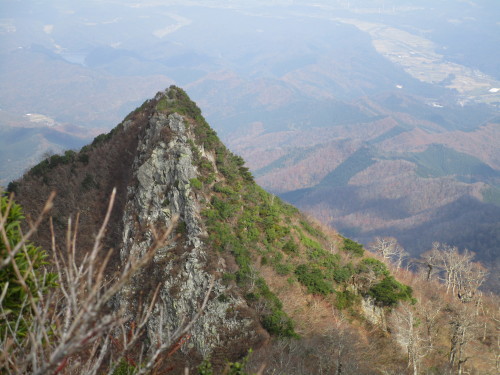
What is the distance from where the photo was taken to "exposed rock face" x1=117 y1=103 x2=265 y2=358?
84.2 feet

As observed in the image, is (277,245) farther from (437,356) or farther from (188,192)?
(437,356)

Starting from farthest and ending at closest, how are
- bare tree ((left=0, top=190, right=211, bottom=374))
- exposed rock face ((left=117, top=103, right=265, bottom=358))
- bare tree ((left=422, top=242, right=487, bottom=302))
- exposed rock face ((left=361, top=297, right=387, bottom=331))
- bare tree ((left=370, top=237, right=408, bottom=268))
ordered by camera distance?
bare tree ((left=370, top=237, right=408, bottom=268))
bare tree ((left=422, top=242, right=487, bottom=302))
exposed rock face ((left=361, top=297, right=387, bottom=331))
exposed rock face ((left=117, top=103, right=265, bottom=358))
bare tree ((left=0, top=190, right=211, bottom=374))

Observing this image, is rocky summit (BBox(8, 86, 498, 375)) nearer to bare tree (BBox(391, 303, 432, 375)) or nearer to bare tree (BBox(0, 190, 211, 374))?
bare tree (BBox(391, 303, 432, 375))

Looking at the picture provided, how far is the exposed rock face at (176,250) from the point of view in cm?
2566

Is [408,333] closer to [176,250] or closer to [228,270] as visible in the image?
[228,270]

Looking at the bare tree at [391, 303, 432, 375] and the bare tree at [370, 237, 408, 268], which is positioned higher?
the bare tree at [391, 303, 432, 375]

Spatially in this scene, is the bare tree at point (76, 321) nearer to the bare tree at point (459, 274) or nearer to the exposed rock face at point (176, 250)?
the exposed rock face at point (176, 250)

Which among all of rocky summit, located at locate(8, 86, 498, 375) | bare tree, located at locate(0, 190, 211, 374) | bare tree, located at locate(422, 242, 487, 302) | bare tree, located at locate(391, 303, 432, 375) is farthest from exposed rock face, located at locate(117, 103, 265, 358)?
bare tree, located at locate(422, 242, 487, 302)

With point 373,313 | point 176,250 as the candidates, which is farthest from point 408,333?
point 176,250

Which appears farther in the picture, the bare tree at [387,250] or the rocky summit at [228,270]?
the bare tree at [387,250]

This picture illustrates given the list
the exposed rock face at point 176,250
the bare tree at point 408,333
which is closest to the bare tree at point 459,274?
the bare tree at point 408,333

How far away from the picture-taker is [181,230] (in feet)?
99.1

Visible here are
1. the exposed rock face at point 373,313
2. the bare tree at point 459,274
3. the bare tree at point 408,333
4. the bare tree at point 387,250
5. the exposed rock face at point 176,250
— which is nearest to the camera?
the bare tree at point 408,333

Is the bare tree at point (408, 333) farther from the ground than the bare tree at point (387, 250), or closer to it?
farther from the ground
